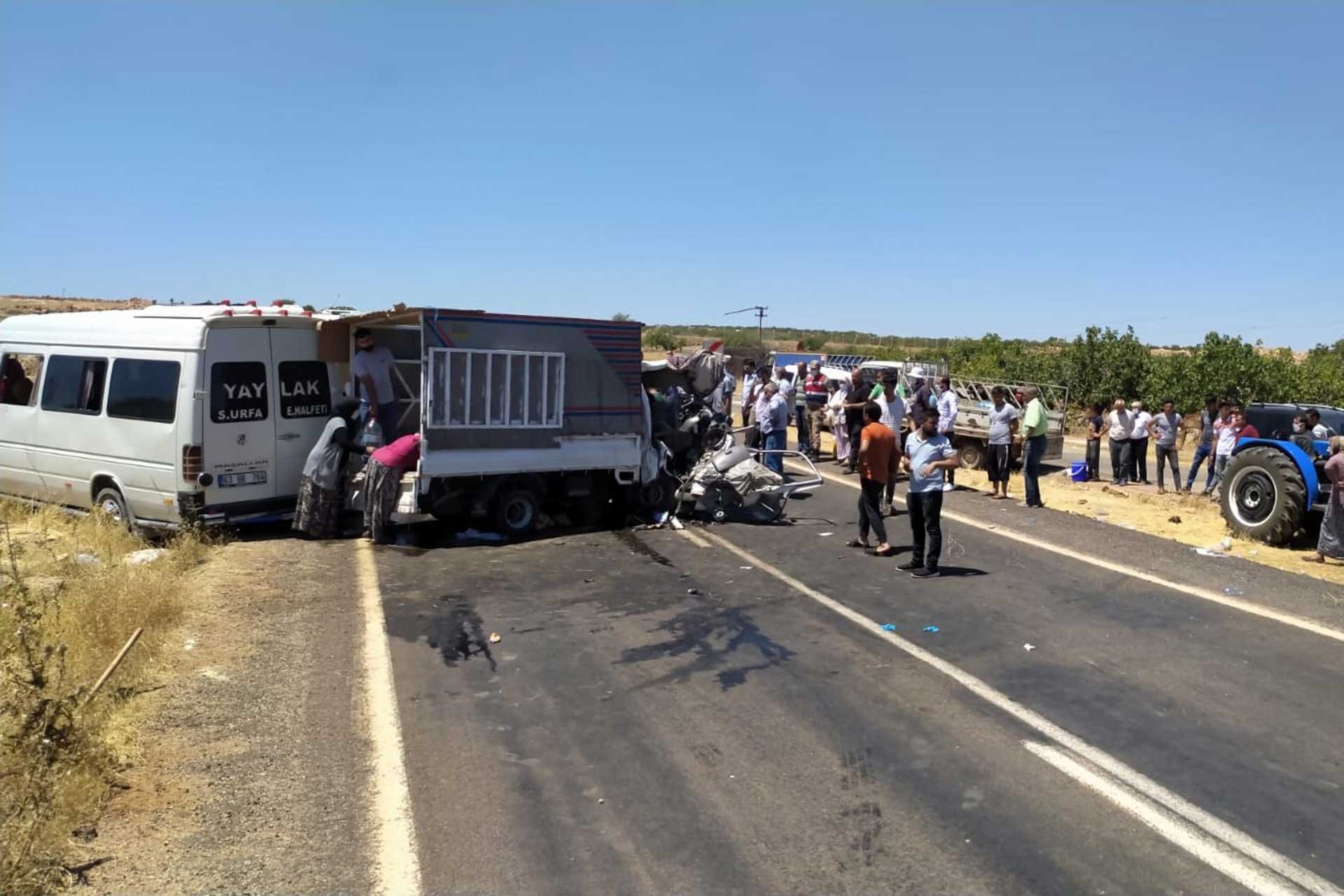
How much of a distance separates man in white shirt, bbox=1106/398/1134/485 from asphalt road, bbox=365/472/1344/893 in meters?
8.69

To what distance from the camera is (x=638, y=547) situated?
11.5 m

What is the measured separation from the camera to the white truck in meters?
10.9

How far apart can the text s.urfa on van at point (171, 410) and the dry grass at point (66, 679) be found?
0.79 meters

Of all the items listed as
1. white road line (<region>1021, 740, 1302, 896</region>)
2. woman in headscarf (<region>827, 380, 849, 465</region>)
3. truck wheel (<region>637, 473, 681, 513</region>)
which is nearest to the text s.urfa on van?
truck wheel (<region>637, 473, 681, 513</region>)

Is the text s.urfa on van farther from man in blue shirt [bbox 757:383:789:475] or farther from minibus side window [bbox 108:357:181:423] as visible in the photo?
man in blue shirt [bbox 757:383:789:475]

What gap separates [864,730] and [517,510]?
22.0 ft

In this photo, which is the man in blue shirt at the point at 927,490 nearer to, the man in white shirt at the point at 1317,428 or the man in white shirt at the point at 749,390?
the man in white shirt at the point at 1317,428

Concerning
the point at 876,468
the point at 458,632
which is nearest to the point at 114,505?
the point at 458,632

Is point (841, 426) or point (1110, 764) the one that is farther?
point (841, 426)

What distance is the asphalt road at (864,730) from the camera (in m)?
4.42

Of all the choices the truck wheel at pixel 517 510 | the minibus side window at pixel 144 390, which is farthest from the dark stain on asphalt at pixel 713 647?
the minibus side window at pixel 144 390

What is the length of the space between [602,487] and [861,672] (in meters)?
6.19

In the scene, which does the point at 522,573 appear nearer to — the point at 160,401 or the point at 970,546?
the point at 160,401

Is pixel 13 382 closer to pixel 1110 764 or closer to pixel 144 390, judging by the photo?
pixel 144 390
